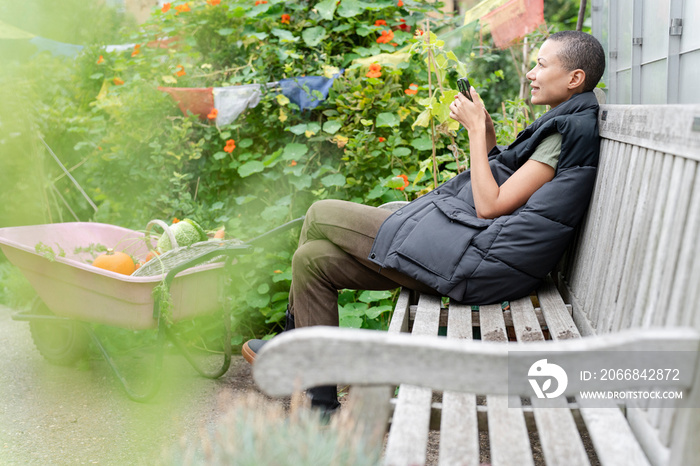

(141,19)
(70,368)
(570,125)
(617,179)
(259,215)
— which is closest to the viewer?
(617,179)

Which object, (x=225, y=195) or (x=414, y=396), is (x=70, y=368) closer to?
(x=225, y=195)

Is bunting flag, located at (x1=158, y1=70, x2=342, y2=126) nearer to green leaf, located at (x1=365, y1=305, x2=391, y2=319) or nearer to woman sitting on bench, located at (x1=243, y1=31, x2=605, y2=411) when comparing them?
green leaf, located at (x1=365, y1=305, x2=391, y2=319)

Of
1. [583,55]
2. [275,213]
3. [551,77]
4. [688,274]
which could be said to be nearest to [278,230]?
[275,213]

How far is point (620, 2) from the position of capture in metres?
2.77

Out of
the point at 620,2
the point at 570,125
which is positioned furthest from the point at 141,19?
the point at 570,125

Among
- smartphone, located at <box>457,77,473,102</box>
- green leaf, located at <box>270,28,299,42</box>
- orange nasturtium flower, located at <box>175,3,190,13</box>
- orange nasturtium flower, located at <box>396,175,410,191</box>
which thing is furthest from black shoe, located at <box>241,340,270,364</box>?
orange nasturtium flower, located at <box>175,3,190,13</box>

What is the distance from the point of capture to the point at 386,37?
393cm

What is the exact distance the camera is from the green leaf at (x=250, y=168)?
3.76 metres

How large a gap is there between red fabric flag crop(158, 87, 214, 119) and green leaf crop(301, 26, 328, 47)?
0.69 metres

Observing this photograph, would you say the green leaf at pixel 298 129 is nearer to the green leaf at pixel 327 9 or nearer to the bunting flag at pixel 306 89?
the bunting flag at pixel 306 89

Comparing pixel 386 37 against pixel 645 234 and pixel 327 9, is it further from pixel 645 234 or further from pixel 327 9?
pixel 645 234

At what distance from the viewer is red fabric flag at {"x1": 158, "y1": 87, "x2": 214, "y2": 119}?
3854 millimetres

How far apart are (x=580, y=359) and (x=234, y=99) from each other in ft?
10.3

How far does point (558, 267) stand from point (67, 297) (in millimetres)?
2104
